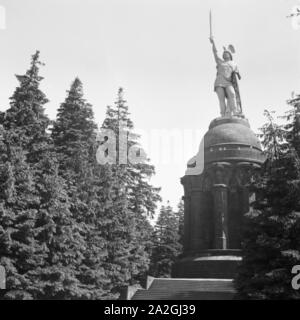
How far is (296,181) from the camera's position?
1493cm

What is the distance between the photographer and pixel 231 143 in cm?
2531

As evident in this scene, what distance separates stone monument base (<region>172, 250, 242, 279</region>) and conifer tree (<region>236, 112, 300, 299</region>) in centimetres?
586

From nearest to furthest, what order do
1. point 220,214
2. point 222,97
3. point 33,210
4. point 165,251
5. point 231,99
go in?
1. point 33,210
2. point 220,214
3. point 231,99
4. point 222,97
5. point 165,251

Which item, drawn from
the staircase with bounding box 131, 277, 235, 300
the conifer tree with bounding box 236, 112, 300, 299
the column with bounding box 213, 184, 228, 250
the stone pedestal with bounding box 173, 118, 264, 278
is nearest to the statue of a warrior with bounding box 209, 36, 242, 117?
the stone pedestal with bounding box 173, 118, 264, 278

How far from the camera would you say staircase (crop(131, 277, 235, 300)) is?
1834cm

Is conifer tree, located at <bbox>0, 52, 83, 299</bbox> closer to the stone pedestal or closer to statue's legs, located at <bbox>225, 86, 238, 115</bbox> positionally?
the stone pedestal

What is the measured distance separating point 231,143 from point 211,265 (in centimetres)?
635

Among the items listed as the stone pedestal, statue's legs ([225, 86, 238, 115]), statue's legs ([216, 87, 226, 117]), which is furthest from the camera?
statue's legs ([216, 87, 226, 117])

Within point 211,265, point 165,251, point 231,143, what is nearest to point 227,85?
point 231,143

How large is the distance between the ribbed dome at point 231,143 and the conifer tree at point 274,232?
27.0 feet

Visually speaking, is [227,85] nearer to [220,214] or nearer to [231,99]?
[231,99]
